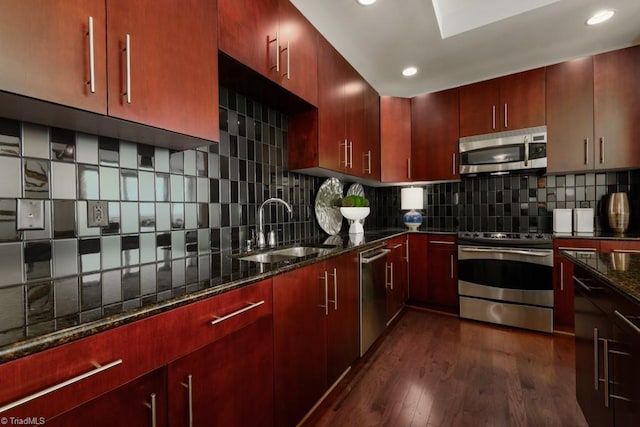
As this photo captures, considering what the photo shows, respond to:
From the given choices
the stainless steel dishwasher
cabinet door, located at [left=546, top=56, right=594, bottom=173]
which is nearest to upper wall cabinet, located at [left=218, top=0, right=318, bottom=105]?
the stainless steel dishwasher

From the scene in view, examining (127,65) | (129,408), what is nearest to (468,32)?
(127,65)

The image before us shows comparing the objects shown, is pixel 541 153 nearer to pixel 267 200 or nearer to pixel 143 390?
pixel 267 200

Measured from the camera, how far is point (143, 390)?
28.3 inches

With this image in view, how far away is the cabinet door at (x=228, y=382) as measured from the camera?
2.65 ft

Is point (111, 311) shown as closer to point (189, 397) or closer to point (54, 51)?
point (189, 397)

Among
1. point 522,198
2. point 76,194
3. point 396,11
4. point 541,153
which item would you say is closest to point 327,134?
point 396,11

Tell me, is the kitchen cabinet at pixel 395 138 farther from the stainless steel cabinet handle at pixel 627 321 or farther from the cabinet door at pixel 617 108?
the stainless steel cabinet handle at pixel 627 321

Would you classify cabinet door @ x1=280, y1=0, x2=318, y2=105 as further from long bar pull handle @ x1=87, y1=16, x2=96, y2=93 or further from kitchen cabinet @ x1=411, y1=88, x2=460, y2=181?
kitchen cabinet @ x1=411, y1=88, x2=460, y2=181

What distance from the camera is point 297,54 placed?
1.75 meters

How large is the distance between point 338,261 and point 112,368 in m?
1.17

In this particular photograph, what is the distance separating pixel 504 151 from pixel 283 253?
240cm

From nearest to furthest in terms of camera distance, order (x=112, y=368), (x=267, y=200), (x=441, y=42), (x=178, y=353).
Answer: (x=112, y=368) < (x=178, y=353) < (x=267, y=200) < (x=441, y=42)

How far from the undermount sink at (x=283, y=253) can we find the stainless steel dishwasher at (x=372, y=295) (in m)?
0.34

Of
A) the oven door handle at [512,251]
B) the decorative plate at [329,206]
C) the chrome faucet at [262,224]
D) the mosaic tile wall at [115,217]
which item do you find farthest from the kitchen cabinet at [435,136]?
the mosaic tile wall at [115,217]
